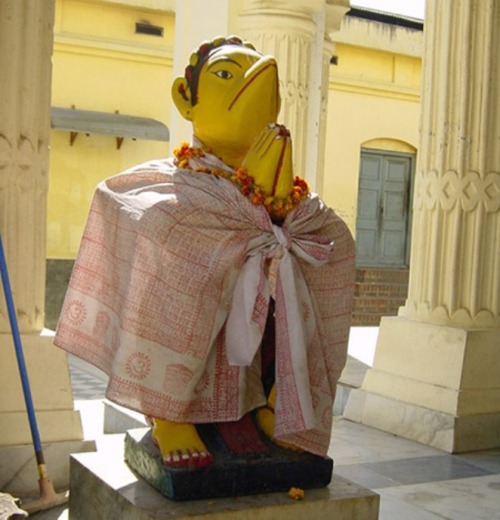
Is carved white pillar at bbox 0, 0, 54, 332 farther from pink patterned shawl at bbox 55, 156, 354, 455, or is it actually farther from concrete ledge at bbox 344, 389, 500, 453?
concrete ledge at bbox 344, 389, 500, 453

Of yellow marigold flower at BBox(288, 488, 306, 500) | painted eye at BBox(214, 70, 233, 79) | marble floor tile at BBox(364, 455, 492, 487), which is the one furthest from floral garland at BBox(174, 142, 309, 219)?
marble floor tile at BBox(364, 455, 492, 487)

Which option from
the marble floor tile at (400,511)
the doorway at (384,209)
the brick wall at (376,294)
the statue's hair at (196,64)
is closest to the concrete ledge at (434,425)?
the marble floor tile at (400,511)

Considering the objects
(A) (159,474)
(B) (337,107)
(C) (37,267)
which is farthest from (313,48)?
(B) (337,107)

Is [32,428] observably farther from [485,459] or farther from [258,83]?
[485,459]

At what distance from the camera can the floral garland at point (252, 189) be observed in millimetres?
2783

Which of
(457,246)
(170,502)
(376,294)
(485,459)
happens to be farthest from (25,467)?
(376,294)

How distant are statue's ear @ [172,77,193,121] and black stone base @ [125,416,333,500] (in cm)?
96

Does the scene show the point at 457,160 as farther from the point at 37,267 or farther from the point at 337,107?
the point at 337,107

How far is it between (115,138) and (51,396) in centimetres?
813

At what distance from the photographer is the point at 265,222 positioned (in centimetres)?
279

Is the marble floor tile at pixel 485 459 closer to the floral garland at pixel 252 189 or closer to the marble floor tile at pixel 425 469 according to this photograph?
the marble floor tile at pixel 425 469

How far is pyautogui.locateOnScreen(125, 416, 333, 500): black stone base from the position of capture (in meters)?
2.70

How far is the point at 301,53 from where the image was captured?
6.50m

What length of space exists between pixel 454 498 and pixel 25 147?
232 cm
